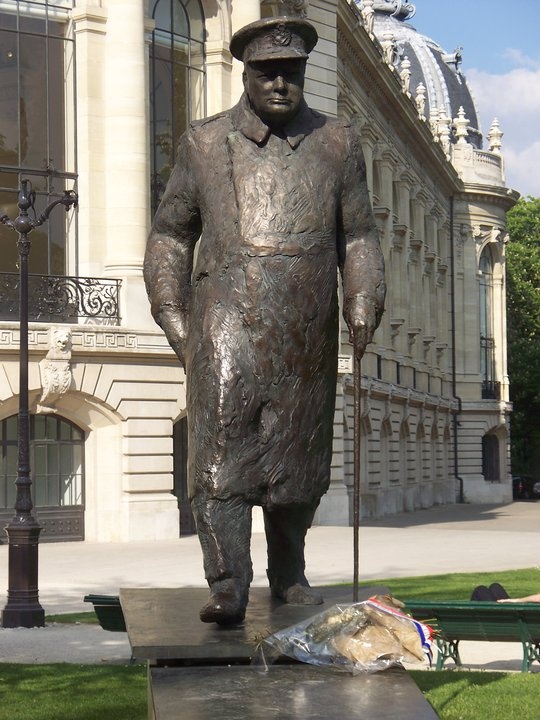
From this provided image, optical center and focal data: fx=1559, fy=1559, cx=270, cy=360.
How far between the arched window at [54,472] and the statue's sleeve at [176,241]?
22620 millimetres

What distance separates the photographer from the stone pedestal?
198 inches

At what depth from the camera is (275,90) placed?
6.38 metres

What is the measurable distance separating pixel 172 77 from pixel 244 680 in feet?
92.9

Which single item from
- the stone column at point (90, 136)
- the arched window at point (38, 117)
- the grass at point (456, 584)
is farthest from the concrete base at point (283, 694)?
the stone column at point (90, 136)

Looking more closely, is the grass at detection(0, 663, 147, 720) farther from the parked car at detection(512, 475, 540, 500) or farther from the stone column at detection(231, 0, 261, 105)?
the parked car at detection(512, 475, 540, 500)

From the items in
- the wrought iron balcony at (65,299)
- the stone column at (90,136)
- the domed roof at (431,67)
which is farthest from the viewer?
the domed roof at (431,67)

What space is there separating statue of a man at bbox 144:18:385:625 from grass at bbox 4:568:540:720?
3.65 m

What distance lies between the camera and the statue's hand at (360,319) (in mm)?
6449

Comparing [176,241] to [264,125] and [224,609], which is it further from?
[224,609]

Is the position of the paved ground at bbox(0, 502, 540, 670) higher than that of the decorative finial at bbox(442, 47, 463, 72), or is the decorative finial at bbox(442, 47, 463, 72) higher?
the decorative finial at bbox(442, 47, 463, 72)

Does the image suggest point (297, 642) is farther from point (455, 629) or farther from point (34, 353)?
point (34, 353)

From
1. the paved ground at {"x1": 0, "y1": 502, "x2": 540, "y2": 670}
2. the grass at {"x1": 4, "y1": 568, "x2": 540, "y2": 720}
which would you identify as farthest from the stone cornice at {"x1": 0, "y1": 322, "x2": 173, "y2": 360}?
the grass at {"x1": 4, "y1": 568, "x2": 540, "y2": 720}

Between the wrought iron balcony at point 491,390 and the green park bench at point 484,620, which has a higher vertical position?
the wrought iron balcony at point 491,390

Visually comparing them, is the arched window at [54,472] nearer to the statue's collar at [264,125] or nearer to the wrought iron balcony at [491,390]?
the statue's collar at [264,125]
